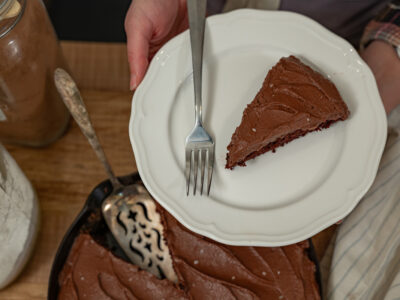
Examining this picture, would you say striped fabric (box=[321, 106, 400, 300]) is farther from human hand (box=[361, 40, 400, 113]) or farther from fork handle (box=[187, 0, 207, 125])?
fork handle (box=[187, 0, 207, 125])

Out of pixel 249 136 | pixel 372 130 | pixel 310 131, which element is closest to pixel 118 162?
pixel 249 136

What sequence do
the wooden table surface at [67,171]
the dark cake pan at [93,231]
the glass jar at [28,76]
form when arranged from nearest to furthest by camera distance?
the glass jar at [28,76], the dark cake pan at [93,231], the wooden table surface at [67,171]

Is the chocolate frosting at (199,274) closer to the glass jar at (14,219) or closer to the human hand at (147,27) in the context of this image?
the glass jar at (14,219)

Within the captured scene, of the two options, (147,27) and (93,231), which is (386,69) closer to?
(147,27)

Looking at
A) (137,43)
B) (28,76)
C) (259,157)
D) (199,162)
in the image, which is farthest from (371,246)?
(28,76)

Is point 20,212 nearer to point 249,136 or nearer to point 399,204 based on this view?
point 249,136

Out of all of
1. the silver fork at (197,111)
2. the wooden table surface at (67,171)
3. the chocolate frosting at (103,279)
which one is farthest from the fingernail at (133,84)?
the chocolate frosting at (103,279)

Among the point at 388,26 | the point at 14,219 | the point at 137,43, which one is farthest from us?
the point at 388,26
